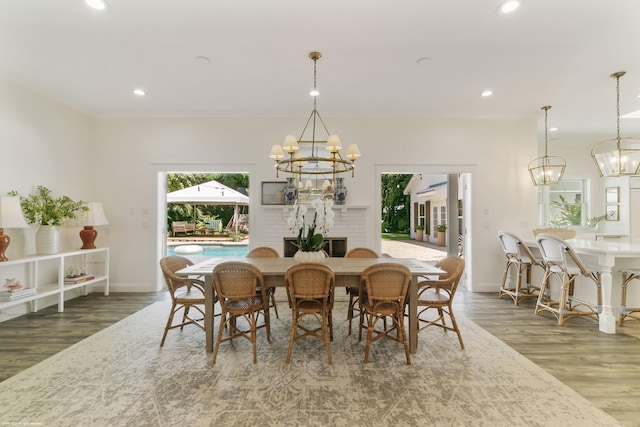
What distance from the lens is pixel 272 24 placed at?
103 inches

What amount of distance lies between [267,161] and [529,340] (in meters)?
4.03

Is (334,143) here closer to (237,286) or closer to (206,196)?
(237,286)

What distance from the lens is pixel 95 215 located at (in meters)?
4.48

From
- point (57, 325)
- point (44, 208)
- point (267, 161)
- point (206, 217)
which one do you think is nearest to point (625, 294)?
point (267, 161)

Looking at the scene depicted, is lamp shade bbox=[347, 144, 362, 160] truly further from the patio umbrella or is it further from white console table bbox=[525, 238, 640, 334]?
the patio umbrella

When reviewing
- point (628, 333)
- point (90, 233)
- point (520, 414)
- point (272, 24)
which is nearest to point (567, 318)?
point (628, 333)

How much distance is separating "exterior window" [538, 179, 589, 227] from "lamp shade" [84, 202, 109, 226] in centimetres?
810

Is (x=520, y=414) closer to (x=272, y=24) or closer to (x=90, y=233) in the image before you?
(x=272, y=24)

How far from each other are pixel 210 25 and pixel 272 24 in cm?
54

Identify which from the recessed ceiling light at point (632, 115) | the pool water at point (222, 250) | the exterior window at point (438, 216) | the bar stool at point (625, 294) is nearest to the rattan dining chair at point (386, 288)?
the bar stool at point (625, 294)

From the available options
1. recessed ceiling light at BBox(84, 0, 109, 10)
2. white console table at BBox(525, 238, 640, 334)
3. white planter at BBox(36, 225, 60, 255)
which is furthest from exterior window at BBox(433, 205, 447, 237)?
recessed ceiling light at BBox(84, 0, 109, 10)

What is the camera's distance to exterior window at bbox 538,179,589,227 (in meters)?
6.45

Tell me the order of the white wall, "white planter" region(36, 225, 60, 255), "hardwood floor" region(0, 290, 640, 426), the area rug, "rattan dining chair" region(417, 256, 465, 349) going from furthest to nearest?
the white wall, "white planter" region(36, 225, 60, 255), "rattan dining chair" region(417, 256, 465, 349), "hardwood floor" region(0, 290, 640, 426), the area rug

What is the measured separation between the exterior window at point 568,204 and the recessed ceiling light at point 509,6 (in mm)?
5243
